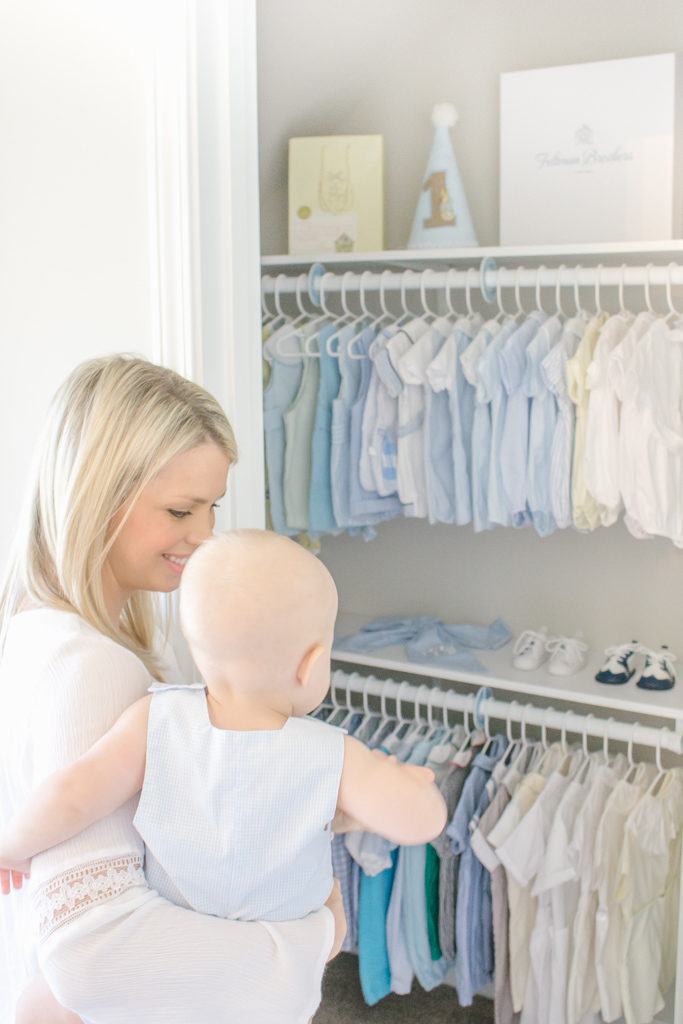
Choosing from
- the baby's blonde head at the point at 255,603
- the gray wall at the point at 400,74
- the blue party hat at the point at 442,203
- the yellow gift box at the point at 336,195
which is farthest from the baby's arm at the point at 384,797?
the gray wall at the point at 400,74

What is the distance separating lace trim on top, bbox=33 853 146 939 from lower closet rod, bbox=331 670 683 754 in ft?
5.37

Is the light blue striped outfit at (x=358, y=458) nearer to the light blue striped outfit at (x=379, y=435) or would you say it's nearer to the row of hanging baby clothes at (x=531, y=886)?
the light blue striped outfit at (x=379, y=435)

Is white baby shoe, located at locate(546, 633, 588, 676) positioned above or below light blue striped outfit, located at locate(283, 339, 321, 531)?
below

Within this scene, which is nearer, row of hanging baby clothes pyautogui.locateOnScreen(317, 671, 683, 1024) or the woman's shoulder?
the woman's shoulder

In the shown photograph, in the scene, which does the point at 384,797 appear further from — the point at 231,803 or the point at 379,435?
the point at 379,435

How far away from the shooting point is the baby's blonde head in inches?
39.6

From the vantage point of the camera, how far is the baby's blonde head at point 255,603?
100 cm

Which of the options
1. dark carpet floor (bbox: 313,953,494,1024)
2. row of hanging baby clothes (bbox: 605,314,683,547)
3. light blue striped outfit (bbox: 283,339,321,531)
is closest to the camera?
row of hanging baby clothes (bbox: 605,314,683,547)

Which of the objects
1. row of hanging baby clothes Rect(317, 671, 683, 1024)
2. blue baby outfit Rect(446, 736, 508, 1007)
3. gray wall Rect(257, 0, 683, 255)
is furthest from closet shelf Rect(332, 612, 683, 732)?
gray wall Rect(257, 0, 683, 255)

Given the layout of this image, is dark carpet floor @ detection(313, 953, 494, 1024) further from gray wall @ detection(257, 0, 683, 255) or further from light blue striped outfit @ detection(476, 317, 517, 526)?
gray wall @ detection(257, 0, 683, 255)

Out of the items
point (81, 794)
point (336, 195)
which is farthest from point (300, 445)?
point (81, 794)

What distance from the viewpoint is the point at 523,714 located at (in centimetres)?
250

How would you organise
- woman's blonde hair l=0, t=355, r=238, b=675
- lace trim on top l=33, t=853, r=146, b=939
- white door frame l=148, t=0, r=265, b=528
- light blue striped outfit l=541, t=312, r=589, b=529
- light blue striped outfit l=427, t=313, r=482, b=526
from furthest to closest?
light blue striped outfit l=427, t=313, r=482, b=526 < light blue striped outfit l=541, t=312, r=589, b=529 < white door frame l=148, t=0, r=265, b=528 < woman's blonde hair l=0, t=355, r=238, b=675 < lace trim on top l=33, t=853, r=146, b=939

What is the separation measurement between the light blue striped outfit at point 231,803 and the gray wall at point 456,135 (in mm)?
2006
